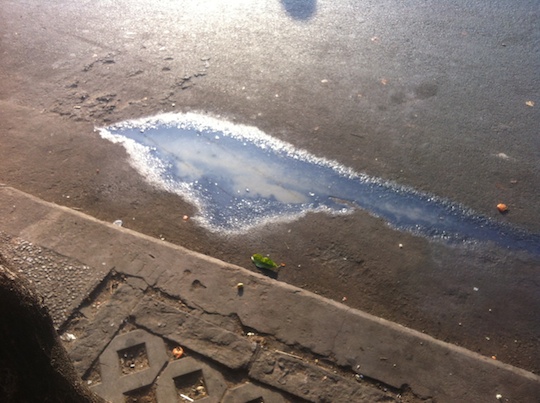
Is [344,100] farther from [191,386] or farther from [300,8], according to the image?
[191,386]

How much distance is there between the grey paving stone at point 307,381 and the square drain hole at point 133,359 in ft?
2.33

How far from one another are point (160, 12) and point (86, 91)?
1.90 m

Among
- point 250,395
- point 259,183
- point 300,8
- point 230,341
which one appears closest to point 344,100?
point 259,183

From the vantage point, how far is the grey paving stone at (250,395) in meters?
3.09

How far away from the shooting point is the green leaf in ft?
13.0

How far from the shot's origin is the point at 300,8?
6.82 m

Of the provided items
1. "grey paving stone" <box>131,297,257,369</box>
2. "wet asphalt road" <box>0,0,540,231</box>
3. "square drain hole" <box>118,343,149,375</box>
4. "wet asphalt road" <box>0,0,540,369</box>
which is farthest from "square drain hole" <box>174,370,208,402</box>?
"wet asphalt road" <box>0,0,540,231</box>

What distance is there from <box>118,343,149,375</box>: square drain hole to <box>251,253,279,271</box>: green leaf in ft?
3.61

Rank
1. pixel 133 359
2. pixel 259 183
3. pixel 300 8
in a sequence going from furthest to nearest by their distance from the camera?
pixel 300 8
pixel 259 183
pixel 133 359

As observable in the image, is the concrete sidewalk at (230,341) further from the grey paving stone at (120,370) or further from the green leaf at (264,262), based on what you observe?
the green leaf at (264,262)

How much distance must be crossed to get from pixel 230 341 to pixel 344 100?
3.14m

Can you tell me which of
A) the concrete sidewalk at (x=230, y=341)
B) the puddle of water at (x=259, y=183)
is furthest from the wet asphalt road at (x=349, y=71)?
the concrete sidewalk at (x=230, y=341)

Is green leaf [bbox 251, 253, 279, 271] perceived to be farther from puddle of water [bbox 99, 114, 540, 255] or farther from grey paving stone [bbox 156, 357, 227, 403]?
grey paving stone [bbox 156, 357, 227, 403]

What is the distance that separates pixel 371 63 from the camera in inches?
234
